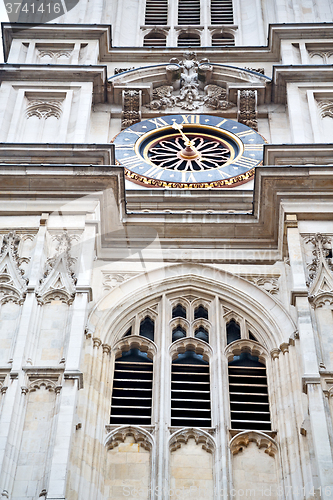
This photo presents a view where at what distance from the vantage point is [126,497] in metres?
14.6

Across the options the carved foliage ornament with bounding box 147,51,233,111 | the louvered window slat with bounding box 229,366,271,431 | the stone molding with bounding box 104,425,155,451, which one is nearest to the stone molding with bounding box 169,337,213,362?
the louvered window slat with bounding box 229,366,271,431

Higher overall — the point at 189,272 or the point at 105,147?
the point at 105,147

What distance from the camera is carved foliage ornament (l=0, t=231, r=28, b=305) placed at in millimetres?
16688

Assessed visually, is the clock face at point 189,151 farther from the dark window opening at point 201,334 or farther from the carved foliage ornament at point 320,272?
the dark window opening at point 201,334

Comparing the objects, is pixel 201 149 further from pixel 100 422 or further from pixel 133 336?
pixel 100 422

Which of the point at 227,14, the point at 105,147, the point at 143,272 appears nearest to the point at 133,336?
the point at 143,272

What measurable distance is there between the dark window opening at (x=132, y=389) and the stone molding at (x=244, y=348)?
57.2 inches

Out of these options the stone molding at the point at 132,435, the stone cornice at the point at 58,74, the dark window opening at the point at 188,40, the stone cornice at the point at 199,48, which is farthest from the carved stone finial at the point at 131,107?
the stone molding at the point at 132,435

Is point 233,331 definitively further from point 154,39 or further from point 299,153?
point 154,39

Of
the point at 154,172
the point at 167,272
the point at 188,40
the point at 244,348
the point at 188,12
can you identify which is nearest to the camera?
the point at 244,348

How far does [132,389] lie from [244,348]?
2287 millimetres

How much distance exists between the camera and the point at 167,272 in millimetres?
18719

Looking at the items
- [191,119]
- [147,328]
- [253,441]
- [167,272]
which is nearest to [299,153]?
[167,272]

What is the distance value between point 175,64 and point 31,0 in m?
6.85
